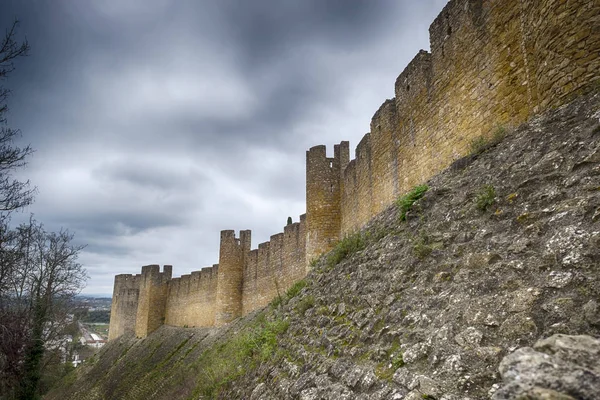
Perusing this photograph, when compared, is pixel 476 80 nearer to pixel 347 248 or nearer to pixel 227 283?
pixel 347 248

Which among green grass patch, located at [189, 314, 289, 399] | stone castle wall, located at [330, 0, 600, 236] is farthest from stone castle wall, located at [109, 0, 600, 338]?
green grass patch, located at [189, 314, 289, 399]

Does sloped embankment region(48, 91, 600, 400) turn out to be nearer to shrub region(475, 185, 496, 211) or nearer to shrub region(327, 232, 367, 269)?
shrub region(475, 185, 496, 211)

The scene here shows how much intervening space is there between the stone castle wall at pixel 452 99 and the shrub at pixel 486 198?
4.56 feet

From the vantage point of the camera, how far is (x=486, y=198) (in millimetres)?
4484

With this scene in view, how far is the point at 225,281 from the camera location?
25.4m

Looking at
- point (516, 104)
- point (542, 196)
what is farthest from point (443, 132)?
point (542, 196)

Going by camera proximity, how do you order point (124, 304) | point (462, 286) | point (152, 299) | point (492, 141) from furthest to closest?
point (124, 304) < point (152, 299) < point (492, 141) < point (462, 286)

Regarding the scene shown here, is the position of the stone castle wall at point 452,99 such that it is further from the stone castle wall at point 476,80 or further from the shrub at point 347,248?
the shrub at point 347,248

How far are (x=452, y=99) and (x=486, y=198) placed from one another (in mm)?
4120

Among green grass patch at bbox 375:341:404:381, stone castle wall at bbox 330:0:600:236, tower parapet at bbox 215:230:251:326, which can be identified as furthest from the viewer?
tower parapet at bbox 215:230:251:326

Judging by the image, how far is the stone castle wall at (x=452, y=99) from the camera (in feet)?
15.3

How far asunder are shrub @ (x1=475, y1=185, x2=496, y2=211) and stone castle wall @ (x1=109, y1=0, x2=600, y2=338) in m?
1.39

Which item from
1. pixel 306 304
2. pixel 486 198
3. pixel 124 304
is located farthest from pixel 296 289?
pixel 124 304

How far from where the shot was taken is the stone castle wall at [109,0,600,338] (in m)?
4.67
